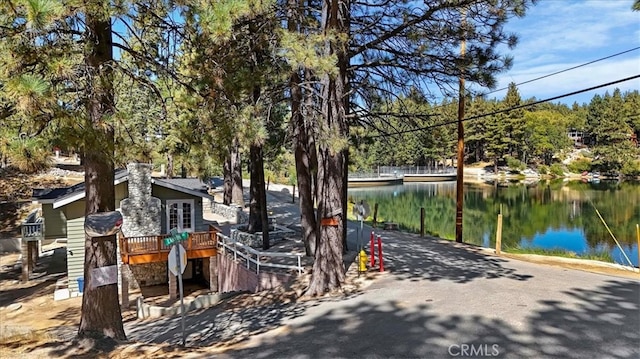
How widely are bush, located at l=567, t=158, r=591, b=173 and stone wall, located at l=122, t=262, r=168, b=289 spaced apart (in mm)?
67405

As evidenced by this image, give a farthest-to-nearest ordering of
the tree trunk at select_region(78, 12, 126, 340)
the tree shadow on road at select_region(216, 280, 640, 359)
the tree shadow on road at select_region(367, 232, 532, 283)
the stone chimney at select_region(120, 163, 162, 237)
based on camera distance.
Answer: the stone chimney at select_region(120, 163, 162, 237) < the tree shadow on road at select_region(367, 232, 532, 283) < the tree trunk at select_region(78, 12, 126, 340) < the tree shadow on road at select_region(216, 280, 640, 359)

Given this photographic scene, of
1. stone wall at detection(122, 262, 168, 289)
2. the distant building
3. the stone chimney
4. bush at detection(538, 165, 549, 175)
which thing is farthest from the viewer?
the distant building

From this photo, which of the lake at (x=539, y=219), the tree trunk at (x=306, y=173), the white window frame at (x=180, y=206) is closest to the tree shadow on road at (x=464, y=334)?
the tree trunk at (x=306, y=173)

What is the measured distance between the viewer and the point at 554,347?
446cm

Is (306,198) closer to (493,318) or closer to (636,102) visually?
(493,318)

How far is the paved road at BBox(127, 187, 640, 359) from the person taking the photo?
462cm

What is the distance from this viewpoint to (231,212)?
20.7 metres

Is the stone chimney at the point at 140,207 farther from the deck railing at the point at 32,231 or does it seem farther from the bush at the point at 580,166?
the bush at the point at 580,166

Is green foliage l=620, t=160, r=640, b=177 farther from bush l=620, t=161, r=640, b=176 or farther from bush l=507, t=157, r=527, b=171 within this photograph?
bush l=507, t=157, r=527, b=171

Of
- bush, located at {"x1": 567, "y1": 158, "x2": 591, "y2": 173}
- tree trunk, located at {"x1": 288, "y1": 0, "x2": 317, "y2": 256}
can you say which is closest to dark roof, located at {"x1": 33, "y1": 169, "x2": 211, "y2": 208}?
tree trunk, located at {"x1": 288, "y1": 0, "x2": 317, "y2": 256}

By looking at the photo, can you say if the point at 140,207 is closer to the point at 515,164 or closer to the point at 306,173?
the point at 306,173

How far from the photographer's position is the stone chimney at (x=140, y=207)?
1303 cm

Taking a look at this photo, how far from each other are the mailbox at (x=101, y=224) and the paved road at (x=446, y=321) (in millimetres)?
1954

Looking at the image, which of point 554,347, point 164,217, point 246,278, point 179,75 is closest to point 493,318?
point 554,347
